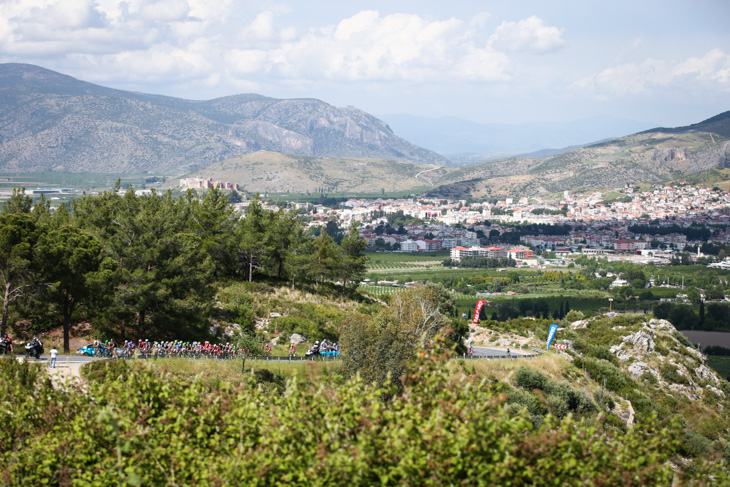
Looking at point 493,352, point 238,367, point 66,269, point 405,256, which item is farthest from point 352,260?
point 405,256

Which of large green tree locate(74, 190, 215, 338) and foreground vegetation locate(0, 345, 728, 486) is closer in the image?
foreground vegetation locate(0, 345, 728, 486)

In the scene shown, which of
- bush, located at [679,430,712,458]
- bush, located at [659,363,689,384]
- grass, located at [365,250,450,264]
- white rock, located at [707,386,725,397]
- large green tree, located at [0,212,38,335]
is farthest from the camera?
grass, located at [365,250,450,264]

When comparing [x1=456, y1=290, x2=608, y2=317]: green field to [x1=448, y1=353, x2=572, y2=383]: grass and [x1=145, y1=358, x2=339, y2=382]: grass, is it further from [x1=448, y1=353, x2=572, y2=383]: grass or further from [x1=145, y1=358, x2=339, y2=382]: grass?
[x1=145, y1=358, x2=339, y2=382]: grass

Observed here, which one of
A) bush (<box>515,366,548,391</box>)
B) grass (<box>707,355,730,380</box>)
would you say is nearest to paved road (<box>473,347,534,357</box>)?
bush (<box>515,366,548,391</box>)

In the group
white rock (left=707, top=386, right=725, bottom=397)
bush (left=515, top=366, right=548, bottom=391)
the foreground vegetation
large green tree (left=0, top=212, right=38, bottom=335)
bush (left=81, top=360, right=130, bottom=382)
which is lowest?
white rock (left=707, top=386, right=725, bottom=397)


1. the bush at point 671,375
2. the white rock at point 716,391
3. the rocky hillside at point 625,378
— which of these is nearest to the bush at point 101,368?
the rocky hillside at point 625,378

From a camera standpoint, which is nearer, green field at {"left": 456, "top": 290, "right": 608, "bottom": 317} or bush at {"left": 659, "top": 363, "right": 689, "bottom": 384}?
bush at {"left": 659, "top": 363, "right": 689, "bottom": 384}

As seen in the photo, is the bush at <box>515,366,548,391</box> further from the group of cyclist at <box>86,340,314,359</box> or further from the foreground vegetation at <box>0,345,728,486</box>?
the foreground vegetation at <box>0,345,728,486</box>

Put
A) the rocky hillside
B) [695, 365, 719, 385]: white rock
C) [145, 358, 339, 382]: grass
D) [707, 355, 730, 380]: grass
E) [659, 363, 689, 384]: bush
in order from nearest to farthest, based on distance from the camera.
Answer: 1. [145, 358, 339, 382]: grass
2. the rocky hillside
3. [659, 363, 689, 384]: bush
4. [695, 365, 719, 385]: white rock
5. [707, 355, 730, 380]: grass

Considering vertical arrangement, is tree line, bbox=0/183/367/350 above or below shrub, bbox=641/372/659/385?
above

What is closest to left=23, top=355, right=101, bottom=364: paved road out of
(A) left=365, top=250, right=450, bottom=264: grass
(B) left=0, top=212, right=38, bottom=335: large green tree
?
(B) left=0, top=212, right=38, bottom=335: large green tree

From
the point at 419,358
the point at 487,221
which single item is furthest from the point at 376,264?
the point at 419,358

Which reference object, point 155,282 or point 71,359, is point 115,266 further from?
point 71,359

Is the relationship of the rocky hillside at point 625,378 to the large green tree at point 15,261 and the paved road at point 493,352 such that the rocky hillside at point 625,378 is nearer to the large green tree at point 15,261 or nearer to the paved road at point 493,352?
the paved road at point 493,352
